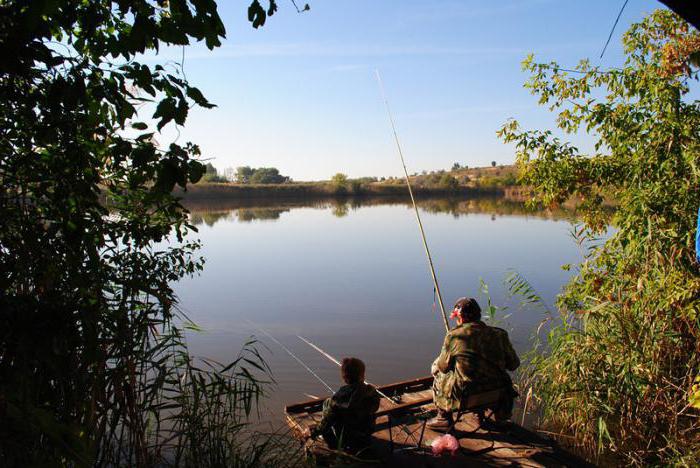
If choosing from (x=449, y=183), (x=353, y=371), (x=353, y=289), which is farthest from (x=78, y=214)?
(x=449, y=183)

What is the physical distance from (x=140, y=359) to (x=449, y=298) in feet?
33.6

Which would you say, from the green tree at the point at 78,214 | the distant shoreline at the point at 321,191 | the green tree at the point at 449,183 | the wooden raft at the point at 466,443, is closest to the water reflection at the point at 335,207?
the distant shoreline at the point at 321,191

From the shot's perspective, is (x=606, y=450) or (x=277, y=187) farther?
(x=277, y=187)

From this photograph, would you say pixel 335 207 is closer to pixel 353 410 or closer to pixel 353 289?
A: pixel 353 289

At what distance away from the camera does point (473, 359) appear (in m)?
4.40

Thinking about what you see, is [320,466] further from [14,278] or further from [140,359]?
[14,278]

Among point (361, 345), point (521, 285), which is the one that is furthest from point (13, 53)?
point (361, 345)

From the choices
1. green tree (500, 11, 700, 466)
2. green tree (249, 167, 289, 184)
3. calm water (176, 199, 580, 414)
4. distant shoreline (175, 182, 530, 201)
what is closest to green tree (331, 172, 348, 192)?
distant shoreline (175, 182, 530, 201)

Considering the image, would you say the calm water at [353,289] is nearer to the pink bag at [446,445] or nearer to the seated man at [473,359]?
the pink bag at [446,445]

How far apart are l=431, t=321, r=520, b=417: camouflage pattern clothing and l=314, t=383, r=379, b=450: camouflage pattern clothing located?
0.76 meters

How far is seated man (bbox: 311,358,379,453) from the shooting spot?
4.07 meters

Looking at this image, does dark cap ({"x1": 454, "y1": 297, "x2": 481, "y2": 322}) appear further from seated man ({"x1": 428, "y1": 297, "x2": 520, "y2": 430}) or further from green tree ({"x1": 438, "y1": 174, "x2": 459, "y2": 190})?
green tree ({"x1": 438, "y1": 174, "x2": 459, "y2": 190})

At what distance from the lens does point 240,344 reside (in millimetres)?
10188

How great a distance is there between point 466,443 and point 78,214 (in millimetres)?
3619
